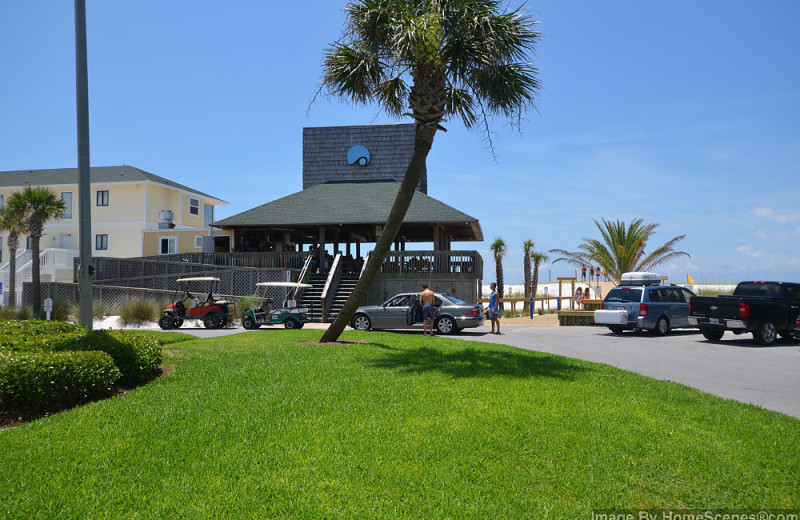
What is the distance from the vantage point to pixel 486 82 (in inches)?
555

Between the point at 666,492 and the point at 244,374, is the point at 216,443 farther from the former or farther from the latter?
the point at 666,492

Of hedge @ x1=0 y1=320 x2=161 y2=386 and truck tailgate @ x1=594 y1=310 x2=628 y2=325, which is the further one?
truck tailgate @ x1=594 y1=310 x2=628 y2=325

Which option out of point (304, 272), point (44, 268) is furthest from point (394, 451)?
point (44, 268)

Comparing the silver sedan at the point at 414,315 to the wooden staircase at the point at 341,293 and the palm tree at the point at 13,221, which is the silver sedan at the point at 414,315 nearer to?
the wooden staircase at the point at 341,293

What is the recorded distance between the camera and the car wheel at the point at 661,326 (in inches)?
854

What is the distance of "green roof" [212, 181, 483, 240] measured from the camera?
29328 mm

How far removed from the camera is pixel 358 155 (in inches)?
1511

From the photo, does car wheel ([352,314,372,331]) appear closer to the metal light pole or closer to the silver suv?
the silver suv

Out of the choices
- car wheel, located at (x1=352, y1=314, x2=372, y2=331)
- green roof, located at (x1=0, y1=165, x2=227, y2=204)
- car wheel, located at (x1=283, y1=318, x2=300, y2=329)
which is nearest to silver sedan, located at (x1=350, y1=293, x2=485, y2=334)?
car wheel, located at (x1=352, y1=314, x2=372, y2=331)

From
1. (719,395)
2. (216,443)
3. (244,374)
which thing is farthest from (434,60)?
(216,443)

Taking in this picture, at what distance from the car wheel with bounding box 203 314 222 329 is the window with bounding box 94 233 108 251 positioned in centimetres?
2374

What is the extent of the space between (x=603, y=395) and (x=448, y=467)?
372 cm

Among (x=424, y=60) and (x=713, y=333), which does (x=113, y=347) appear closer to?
(x=424, y=60)

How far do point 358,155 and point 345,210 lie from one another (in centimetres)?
826
